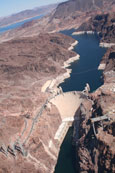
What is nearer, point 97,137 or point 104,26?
point 97,137

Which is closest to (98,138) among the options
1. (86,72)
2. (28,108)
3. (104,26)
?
(28,108)

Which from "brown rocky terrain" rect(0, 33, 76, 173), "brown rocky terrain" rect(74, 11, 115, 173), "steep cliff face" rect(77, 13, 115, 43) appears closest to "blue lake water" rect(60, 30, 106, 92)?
"brown rocky terrain" rect(0, 33, 76, 173)

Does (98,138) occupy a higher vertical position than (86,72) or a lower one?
higher

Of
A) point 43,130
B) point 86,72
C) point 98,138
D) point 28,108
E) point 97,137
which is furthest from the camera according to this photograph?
point 86,72

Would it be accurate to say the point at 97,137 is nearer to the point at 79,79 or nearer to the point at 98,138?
the point at 98,138

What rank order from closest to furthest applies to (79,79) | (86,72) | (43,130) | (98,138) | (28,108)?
1. (98,138)
2. (43,130)
3. (28,108)
4. (79,79)
5. (86,72)

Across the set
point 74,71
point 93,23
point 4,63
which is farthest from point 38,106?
point 93,23

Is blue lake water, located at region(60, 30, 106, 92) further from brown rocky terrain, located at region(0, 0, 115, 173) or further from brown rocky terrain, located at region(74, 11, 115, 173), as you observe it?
brown rocky terrain, located at region(74, 11, 115, 173)
